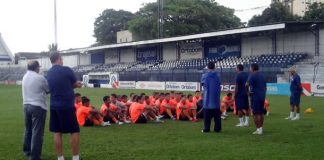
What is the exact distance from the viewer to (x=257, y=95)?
41.5ft

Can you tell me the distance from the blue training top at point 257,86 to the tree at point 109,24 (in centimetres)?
8420

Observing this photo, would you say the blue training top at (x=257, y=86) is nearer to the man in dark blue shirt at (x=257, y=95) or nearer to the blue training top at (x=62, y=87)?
the man in dark blue shirt at (x=257, y=95)

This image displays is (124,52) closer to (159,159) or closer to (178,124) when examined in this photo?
(178,124)

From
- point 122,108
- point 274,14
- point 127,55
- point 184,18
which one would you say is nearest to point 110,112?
point 122,108

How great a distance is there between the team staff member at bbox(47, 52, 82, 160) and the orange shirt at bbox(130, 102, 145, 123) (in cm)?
748

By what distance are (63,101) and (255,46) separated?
41016 millimetres

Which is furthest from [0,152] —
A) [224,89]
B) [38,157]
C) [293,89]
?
[224,89]

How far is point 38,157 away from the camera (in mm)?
8641

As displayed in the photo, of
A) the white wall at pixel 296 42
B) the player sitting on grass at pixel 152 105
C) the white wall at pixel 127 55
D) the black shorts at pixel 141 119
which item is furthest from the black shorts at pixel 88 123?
the white wall at pixel 127 55

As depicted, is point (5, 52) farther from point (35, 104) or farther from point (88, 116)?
point (35, 104)

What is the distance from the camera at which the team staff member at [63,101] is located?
8.25 m

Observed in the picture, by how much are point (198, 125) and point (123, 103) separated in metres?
2.97

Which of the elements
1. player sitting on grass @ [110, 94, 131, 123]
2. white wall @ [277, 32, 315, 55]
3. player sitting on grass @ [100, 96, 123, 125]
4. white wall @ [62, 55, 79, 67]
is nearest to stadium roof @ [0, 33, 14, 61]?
white wall @ [62, 55, 79, 67]

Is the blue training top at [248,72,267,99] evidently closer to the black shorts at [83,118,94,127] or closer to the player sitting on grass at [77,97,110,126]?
the player sitting on grass at [77,97,110,126]
